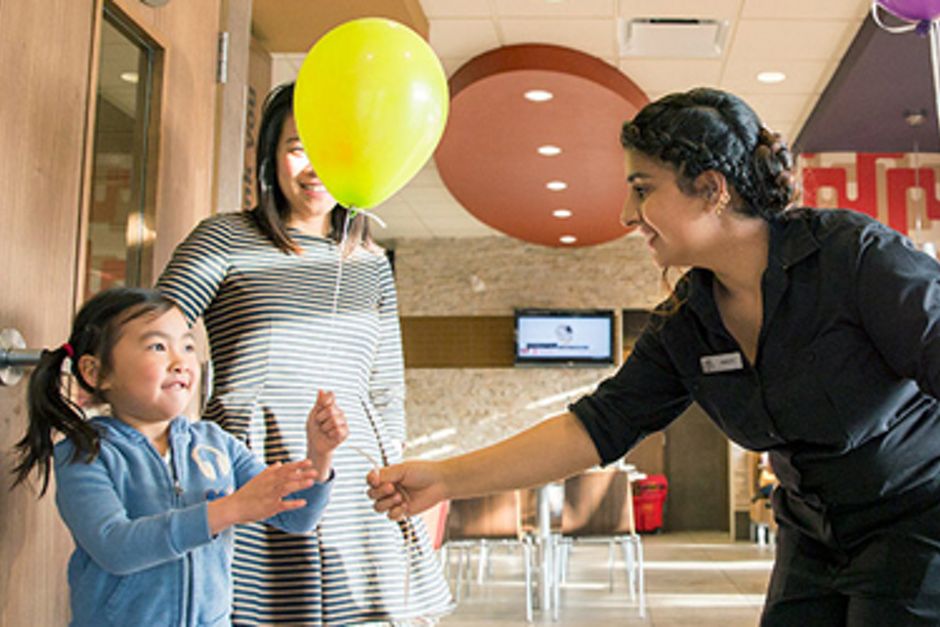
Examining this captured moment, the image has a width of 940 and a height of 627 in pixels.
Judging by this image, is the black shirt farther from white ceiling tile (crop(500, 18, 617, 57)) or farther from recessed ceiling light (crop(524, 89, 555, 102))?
recessed ceiling light (crop(524, 89, 555, 102))

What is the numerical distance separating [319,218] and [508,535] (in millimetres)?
4111

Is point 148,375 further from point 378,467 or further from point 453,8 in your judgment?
→ point 453,8

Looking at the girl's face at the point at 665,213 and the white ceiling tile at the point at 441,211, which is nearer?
the girl's face at the point at 665,213

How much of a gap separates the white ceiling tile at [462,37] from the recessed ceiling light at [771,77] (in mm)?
1725

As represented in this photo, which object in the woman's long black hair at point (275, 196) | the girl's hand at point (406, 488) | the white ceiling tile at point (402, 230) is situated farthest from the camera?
the white ceiling tile at point (402, 230)

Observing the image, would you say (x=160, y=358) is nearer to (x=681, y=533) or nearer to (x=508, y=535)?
(x=508, y=535)

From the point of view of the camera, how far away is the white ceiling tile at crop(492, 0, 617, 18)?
5.05 m

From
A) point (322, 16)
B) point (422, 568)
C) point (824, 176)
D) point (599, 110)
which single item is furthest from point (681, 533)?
point (422, 568)

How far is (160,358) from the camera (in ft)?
4.79

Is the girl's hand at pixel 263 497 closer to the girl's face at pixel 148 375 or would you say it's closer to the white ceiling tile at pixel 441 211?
the girl's face at pixel 148 375

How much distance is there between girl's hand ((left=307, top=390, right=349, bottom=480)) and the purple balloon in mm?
1834

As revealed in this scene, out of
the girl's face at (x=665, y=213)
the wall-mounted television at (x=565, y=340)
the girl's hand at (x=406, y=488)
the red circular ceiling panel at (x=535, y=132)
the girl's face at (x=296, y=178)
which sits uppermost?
the red circular ceiling panel at (x=535, y=132)

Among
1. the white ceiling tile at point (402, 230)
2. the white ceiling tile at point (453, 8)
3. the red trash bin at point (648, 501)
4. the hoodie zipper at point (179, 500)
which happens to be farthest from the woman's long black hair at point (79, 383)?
the red trash bin at point (648, 501)

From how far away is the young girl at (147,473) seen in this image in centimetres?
129
